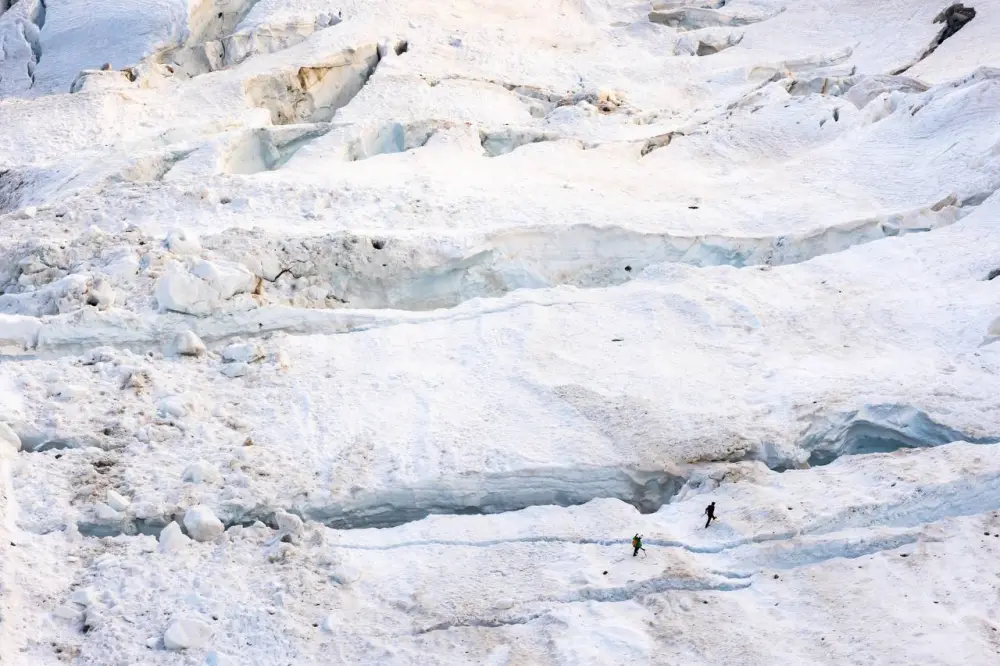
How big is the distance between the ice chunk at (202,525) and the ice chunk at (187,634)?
98cm

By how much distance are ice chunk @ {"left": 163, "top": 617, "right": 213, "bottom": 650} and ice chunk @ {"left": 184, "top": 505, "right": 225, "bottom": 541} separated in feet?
3.22

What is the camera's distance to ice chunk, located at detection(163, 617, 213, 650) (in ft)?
23.8

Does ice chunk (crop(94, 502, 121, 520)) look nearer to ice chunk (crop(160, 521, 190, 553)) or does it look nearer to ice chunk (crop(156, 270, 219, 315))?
ice chunk (crop(160, 521, 190, 553))

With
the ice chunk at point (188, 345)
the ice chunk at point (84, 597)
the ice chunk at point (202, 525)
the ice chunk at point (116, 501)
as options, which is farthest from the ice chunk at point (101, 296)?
the ice chunk at point (84, 597)

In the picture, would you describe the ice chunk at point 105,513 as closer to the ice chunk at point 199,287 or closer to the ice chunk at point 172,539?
the ice chunk at point 172,539

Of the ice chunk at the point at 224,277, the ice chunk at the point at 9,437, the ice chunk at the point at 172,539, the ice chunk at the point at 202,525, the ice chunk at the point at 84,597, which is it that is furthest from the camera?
the ice chunk at the point at 224,277

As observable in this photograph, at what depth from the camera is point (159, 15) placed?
19.4 meters

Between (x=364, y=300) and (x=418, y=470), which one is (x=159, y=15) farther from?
(x=418, y=470)

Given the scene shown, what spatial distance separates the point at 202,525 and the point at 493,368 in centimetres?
324

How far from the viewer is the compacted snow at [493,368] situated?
7633 millimetres

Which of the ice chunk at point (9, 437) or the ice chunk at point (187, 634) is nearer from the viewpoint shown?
the ice chunk at point (187, 634)

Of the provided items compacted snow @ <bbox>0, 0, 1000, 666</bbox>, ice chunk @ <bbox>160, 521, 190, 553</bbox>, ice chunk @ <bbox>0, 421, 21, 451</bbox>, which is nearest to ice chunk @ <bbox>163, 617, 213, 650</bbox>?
compacted snow @ <bbox>0, 0, 1000, 666</bbox>

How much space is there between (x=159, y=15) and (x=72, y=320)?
1028 cm

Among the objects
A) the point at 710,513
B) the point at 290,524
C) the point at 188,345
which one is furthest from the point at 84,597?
the point at 710,513
